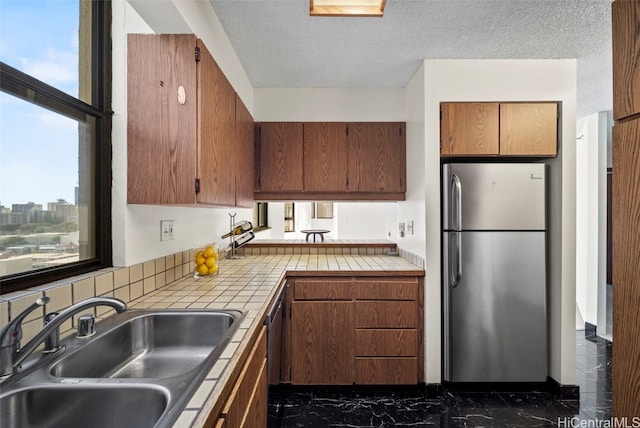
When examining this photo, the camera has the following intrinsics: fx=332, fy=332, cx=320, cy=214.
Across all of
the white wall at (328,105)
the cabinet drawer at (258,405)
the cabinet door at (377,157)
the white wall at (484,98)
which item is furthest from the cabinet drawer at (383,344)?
the white wall at (328,105)

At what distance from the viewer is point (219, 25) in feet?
6.76

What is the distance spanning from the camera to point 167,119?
143cm

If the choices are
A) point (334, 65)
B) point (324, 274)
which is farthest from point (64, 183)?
point (334, 65)

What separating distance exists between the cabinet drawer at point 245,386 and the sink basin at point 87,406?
0.18 meters

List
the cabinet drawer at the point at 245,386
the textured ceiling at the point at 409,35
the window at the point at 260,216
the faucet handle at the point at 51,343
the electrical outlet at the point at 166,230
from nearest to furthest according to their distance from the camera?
the cabinet drawer at the point at 245,386
the faucet handle at the point at 51,343
the electrical outlet at the point at 166,230
the textured ceiling at the point at 409,35
the window at the point at 260,216

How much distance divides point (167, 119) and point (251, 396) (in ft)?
3.81

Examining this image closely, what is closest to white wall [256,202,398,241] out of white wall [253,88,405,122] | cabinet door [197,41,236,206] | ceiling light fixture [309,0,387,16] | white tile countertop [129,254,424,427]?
white tile countertop [129,254,424,427]

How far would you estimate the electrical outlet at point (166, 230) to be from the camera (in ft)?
5.84

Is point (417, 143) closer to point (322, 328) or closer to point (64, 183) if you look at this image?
point (322, 328)

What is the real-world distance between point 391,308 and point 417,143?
4.24 ft

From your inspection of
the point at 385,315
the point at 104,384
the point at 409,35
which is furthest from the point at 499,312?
the point at 104,384

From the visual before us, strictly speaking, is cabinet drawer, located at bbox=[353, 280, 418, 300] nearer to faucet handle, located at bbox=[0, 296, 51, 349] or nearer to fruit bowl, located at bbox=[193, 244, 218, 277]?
fruit bowl, located at bbox=[193, 244, 218, 277]

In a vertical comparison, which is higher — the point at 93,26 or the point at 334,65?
the point at 334,65

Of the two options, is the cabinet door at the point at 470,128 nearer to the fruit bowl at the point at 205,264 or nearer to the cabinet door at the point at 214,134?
the cabinet door at the point at 214,134
